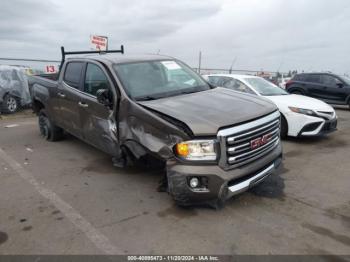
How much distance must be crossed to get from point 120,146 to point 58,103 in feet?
8.00

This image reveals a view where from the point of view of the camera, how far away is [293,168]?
17.8 feet

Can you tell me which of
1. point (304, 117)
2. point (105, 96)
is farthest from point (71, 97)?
point (304, 117)

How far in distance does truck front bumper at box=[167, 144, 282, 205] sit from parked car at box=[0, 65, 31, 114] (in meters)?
10.1

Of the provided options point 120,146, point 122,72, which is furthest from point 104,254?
point 122,72

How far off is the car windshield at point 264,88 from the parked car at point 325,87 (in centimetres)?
585

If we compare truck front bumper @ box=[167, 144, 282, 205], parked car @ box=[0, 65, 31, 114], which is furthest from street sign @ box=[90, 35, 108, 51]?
truck front bumper @ box=[167, 144, 282, 205]

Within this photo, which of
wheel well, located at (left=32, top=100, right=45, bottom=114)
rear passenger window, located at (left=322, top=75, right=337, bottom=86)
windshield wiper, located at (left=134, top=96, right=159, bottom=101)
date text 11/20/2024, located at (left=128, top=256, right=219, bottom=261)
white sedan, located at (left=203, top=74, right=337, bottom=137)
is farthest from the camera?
rear passenger window, located at (left=322, top=75, right=337, bottom=86)

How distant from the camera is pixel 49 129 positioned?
7156 millimetres

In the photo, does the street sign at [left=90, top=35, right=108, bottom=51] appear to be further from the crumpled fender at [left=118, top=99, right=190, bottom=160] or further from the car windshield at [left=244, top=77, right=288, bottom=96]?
the crumpled fender at [left=118, top=99, right=190, bottom=160]

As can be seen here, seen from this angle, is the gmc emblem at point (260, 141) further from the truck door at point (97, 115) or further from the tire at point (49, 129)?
the tire at point (49, 129)


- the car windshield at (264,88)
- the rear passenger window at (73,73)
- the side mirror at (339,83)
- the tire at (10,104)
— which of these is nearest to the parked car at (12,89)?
the tire at (10,104)

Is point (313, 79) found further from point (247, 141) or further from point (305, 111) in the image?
point (247, 141)

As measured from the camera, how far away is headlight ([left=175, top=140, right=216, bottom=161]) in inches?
135

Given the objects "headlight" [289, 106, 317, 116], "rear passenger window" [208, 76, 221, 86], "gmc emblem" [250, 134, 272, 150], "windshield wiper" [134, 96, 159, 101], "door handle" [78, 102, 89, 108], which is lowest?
"headlight" [289, 106, 317, 116]
